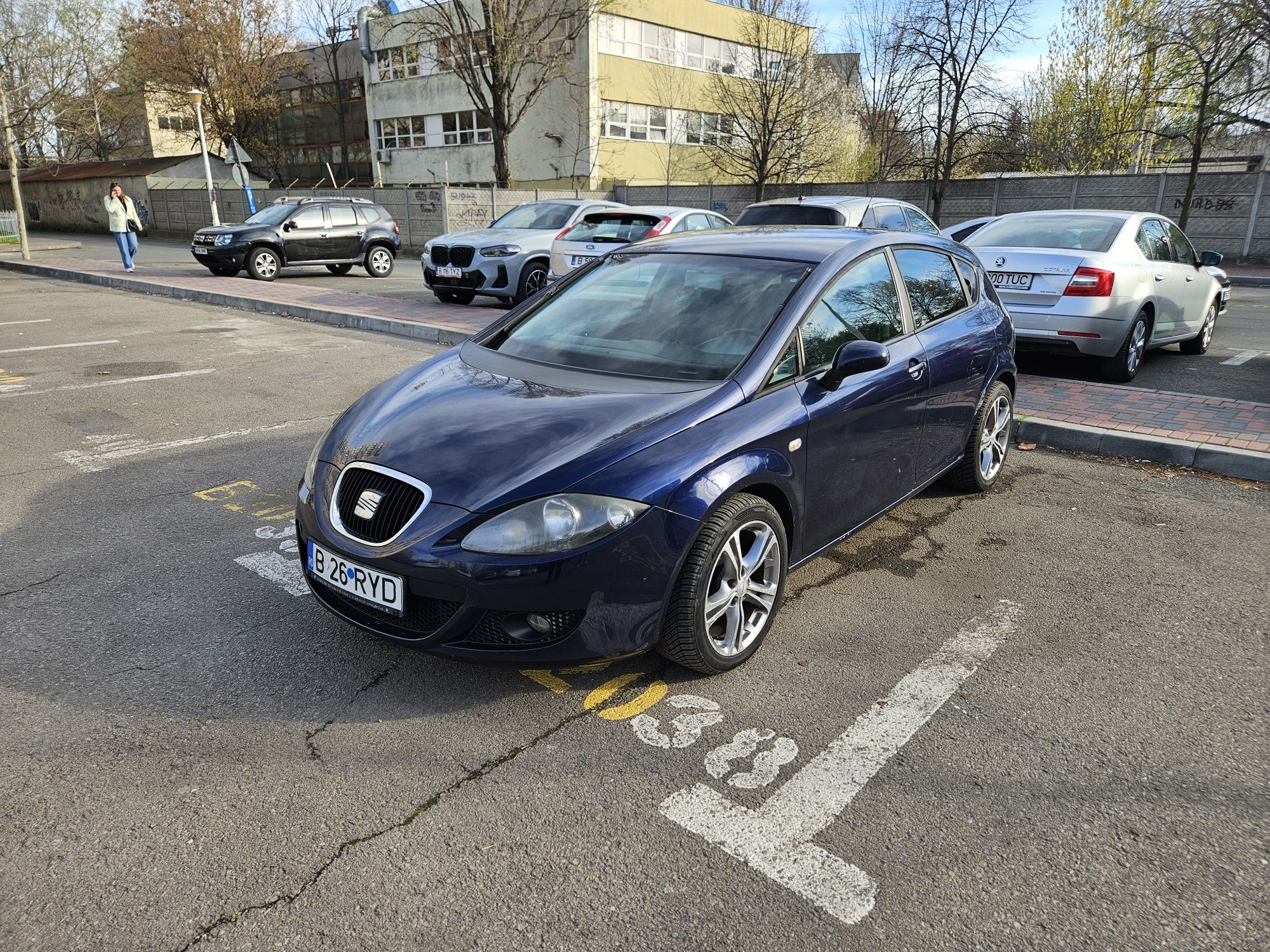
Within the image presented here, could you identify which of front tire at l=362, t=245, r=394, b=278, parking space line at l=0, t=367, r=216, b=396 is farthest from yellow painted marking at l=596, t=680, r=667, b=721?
front tire at l=362, t=245, r=394, b=278

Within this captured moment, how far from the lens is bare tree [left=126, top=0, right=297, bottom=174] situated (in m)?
44.8

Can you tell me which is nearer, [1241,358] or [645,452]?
[645,452]

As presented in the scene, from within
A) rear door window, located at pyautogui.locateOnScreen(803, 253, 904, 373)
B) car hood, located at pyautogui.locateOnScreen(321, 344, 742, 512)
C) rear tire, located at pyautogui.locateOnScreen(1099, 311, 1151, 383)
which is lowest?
rear tire, located at pyautogui.locateOnScreen(1099, 311, 1151, 383)

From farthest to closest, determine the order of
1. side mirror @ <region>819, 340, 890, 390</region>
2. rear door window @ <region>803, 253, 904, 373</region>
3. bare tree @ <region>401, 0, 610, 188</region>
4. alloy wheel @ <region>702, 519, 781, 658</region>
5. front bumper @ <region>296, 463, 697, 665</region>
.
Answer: bare tree @ <region>401, 0, 610, 188</region> < rear door window @ <region>803, 253, 904, 373</region> < side mirror @ <region>819, 340, 890, 390</region> < alloy wheel @ <region>702, 519, 781, 658</region> < front bumper @ <region>296, 463, 697, 665</region>

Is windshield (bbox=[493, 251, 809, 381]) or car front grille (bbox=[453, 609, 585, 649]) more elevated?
windshield (bbox=[493, 251, 809, 381])

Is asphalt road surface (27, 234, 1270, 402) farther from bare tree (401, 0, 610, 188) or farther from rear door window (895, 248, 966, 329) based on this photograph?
bare tree (401, 0, 610, 188)

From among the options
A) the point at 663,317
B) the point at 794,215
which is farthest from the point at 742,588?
the point at 794,215

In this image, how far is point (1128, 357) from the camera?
805cm

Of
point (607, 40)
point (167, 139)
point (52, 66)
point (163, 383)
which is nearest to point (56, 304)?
point (163, 383)

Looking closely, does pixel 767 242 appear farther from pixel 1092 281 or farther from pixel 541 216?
pixel 541 216

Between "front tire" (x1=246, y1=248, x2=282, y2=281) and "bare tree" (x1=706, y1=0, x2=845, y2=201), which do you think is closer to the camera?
"front tire" (x1=246, y1=248, x2=282, y2=281)

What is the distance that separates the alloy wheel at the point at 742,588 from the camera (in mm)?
3188

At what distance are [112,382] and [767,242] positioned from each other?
275 inches

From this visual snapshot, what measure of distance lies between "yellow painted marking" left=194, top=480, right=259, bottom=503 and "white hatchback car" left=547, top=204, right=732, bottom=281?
7.37 m
